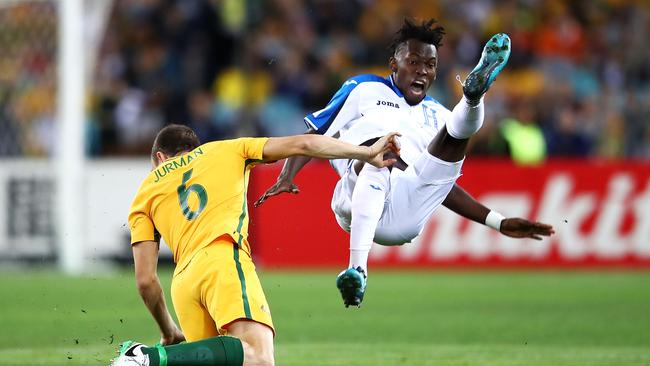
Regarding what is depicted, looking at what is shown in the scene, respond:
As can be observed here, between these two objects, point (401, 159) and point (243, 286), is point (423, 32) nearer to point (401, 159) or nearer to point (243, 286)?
point (401, 159)

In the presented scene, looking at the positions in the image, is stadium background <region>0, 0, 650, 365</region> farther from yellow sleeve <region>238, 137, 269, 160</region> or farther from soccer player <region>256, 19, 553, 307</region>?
yellow sleeve <region>238, 137, 269, 160</region>

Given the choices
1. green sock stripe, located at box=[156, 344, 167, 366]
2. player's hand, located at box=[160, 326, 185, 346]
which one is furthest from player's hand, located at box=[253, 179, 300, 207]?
green sock stripe, located at box=[156, 344, 167, 366]

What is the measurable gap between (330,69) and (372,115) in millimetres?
11002

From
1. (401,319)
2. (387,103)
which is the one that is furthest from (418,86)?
(401,319)

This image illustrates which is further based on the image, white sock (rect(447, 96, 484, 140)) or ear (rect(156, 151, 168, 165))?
white sock (rect(447, 96, 484, 140))

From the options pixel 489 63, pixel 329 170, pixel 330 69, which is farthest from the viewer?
pixel 330 69

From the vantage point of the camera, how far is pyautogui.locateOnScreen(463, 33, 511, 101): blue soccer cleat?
7.57 m

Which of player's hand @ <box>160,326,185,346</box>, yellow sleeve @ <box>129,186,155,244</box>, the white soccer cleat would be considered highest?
yellow sleeve @ <box>129,186,155,244</box>

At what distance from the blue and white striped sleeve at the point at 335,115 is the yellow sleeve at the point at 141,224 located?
2159mm

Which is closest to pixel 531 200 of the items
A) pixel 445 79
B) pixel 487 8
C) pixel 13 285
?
pixel 445 79

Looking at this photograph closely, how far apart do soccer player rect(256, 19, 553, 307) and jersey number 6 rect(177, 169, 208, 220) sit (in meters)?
1.29

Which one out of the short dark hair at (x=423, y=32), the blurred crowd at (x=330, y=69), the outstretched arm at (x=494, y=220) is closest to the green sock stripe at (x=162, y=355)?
the outstretched arm at (x=494, y=220)

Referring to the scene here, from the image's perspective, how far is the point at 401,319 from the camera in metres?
12.4

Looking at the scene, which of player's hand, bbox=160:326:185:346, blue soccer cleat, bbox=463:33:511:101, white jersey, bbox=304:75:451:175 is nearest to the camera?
player's hand, bbox=160:326:185:346
